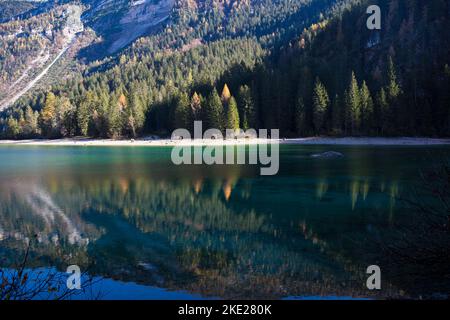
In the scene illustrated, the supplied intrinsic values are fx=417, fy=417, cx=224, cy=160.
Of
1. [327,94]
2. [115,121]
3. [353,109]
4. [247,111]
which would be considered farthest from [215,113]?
[353,109]

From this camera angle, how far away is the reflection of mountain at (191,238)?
1091cm

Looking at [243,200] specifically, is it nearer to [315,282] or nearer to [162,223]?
[162,223]

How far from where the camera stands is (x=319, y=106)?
76.1m

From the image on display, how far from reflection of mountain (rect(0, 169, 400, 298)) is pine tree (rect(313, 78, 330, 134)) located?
51869 millimetres

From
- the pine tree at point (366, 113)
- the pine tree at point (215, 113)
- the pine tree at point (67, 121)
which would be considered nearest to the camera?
the pine tree at point (366, 113)

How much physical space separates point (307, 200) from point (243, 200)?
3406 mm

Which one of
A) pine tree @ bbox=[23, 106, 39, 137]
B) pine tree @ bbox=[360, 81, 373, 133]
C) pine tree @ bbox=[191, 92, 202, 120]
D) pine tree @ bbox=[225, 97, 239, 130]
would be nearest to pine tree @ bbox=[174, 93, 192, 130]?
pine tree @ bbox=[191, 92, 202, 120]

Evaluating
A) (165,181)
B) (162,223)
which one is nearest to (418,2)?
(165,181)

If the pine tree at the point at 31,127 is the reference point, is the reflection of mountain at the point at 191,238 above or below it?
below

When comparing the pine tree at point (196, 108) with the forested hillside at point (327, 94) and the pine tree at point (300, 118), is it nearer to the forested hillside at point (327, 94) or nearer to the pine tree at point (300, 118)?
the forested hillside at point (327, 94)

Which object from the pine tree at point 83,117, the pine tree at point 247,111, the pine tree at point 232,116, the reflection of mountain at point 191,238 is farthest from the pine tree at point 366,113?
the pine tree at point 83,117

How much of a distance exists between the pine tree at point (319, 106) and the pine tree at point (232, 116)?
1562 centimetres

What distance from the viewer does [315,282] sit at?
10.6 m
